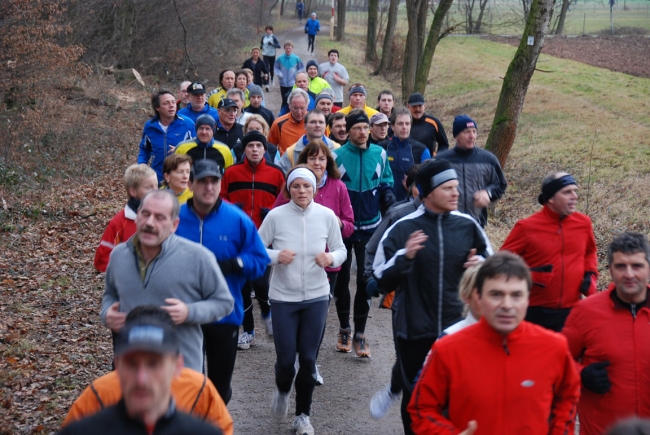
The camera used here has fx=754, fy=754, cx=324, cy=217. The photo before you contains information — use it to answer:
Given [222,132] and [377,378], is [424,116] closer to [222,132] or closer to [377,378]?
[222,132]

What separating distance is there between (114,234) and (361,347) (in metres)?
3.23

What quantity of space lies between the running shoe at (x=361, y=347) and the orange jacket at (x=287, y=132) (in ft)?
12.0

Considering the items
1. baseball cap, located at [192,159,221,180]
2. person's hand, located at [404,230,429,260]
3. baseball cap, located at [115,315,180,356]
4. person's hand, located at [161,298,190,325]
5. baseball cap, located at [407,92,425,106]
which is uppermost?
baseball cap, located at [115,315,180,356]

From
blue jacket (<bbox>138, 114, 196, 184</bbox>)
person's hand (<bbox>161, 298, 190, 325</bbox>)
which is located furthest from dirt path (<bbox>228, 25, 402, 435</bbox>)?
blue jacket (<bbox>138, 114, 196, 184</bbox>)

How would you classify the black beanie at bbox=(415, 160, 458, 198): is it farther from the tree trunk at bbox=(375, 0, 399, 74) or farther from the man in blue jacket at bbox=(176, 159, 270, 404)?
the tree trunk at bbox=(375, 0, 399, 74)

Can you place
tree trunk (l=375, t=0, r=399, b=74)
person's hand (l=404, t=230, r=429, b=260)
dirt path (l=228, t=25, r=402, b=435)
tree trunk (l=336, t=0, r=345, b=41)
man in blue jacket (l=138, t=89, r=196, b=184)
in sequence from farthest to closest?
tree trunk (l=336, t=0, r=345, b=41) < tree trunk (l=375, t=0, r=399, b=74) < man in blue jacket (l=138, t=89, r=196, b=184) < dirt path (l=228, t=25, r=402, b=435) < person's hand (l=404, t=230, r=429, b=260)

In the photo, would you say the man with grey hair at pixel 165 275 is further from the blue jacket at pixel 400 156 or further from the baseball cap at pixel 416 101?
the baseball cap at pixel 416 101

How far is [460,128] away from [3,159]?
10606 mm

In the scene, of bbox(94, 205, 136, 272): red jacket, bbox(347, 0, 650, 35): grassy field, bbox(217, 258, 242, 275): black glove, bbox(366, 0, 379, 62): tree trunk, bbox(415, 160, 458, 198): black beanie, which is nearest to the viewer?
bbox(415, 160, 458, 198): black beanie

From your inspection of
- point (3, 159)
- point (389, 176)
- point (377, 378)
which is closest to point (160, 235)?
point (377, 378)

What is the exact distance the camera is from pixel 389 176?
8539 millimetres

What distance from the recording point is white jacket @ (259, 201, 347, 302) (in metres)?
6.31

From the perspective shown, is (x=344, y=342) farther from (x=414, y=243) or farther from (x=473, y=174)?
(x=414, y=243)

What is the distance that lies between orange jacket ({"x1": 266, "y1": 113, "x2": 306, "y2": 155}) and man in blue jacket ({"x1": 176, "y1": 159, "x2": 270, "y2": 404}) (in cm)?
519
